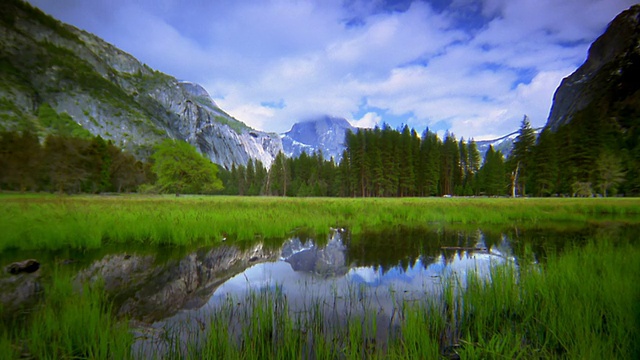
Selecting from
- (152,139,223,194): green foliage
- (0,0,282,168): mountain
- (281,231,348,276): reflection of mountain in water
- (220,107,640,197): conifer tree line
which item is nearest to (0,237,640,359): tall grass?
(281,231,348,276): reflection of mountain in water

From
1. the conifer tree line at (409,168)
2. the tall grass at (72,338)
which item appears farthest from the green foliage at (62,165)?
the conifer tree line at (409,168)

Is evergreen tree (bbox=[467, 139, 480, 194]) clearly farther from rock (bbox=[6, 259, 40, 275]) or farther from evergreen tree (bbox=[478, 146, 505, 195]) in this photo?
rock (bbox=[6, 259, 40, 275])

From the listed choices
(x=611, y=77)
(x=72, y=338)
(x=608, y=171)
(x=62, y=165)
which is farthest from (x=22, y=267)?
(x=611, y=77)

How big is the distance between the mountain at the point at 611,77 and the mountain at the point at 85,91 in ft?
467

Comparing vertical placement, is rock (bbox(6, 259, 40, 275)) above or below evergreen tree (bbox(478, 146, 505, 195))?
below

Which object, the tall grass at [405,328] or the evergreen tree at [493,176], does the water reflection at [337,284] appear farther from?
the evergreen tree at [493,176]

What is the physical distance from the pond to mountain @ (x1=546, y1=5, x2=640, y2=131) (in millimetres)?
69699

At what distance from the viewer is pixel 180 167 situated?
36906 millimetres

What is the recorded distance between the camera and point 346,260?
21.8 feet

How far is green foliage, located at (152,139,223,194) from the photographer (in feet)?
119

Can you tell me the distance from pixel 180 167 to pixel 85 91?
140 m

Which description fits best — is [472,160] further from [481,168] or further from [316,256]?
[316,256]

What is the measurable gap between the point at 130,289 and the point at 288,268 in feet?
10.4

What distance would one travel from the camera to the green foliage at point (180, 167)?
36406mm
